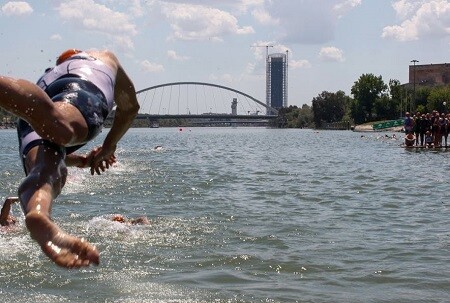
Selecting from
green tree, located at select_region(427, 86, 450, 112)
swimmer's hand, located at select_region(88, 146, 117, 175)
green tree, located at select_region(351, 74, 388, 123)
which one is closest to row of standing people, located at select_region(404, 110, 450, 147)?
swimmer's hand, located at select_region(88, 146, 117, 175)

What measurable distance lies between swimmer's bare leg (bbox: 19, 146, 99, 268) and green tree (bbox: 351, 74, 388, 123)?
154 m

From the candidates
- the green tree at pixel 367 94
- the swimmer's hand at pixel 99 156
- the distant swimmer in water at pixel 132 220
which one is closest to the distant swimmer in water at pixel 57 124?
the swimmer's hand at pixel 99 156

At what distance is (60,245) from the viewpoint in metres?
3.98

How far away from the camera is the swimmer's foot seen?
153 inches

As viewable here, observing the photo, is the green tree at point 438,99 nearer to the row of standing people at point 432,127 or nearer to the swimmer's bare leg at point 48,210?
the row of standing people at point 432,127

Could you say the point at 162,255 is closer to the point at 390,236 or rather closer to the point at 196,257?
the point at 196,257

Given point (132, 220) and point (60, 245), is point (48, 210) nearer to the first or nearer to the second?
point (60, 245)

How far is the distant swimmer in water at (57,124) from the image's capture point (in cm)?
403

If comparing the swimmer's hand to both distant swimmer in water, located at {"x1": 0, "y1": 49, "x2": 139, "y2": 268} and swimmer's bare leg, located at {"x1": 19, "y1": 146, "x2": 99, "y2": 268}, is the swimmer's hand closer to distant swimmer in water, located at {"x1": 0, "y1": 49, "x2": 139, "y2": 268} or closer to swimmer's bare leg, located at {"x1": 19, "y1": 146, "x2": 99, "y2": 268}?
distant swimmer in water, located at {"x1": 0, "y1": 49, "x2": 139, "y2": 268}

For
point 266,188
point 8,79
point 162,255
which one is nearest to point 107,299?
point 162,255

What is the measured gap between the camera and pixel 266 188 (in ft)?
67.8

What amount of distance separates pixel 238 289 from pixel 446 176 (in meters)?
16.9

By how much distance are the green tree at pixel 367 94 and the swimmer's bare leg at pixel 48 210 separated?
6049 inches

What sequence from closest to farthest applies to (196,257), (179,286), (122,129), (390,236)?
(122,129) < (179,286) < (196,257) < (390,236)
